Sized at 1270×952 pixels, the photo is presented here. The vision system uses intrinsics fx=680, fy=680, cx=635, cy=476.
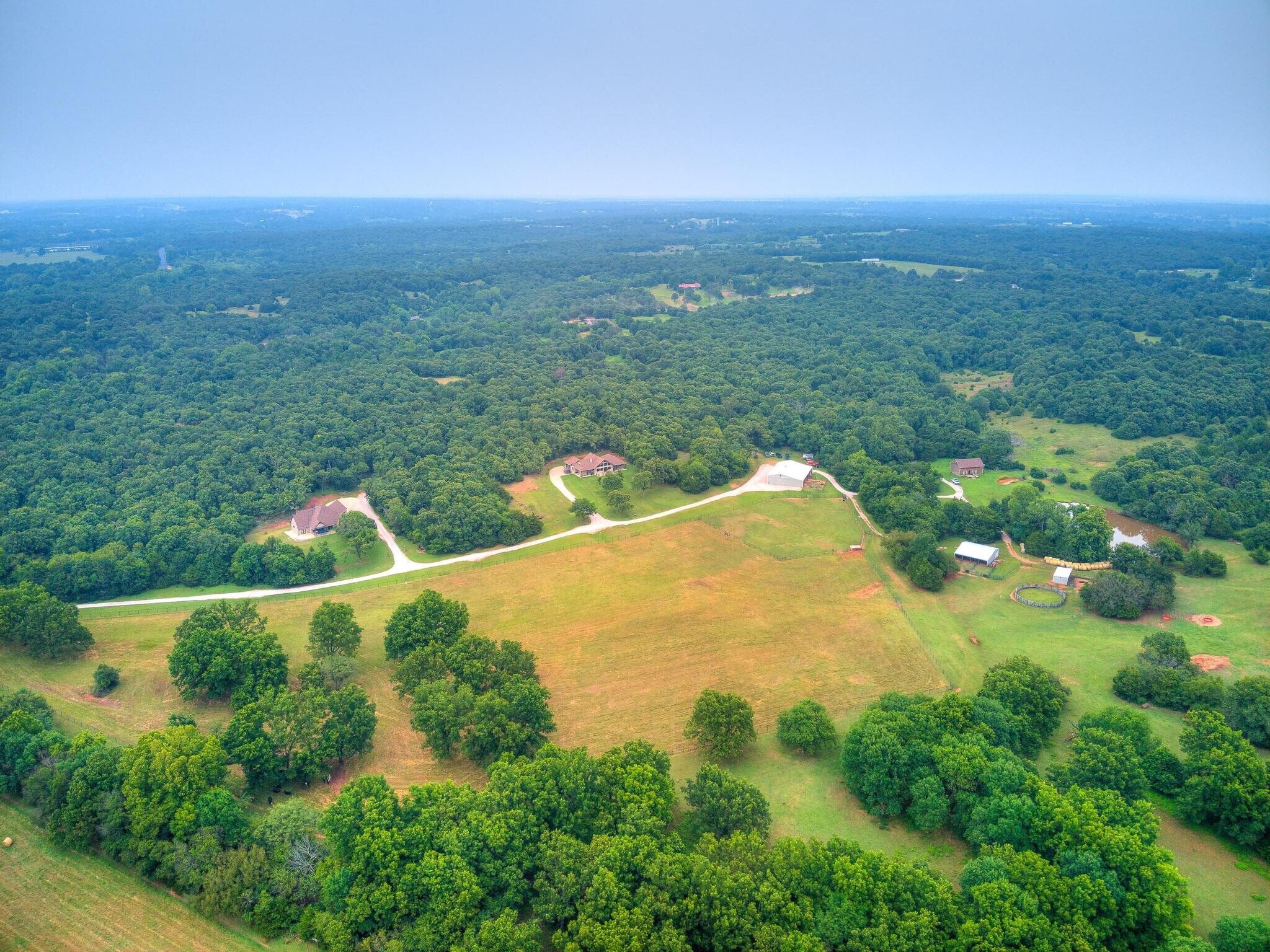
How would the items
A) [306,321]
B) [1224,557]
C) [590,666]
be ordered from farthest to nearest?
[306,321] → [1224,557] → [590,666]

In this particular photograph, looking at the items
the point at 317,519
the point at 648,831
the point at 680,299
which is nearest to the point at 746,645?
the point at 648,831

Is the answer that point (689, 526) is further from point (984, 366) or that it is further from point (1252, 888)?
point (984, 366)

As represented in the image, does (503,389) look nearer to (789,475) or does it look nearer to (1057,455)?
(789,475)

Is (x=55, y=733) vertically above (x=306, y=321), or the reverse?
(x=306, y=321)

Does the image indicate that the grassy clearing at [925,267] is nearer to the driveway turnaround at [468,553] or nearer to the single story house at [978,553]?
the driveway turnaround at [468,553]

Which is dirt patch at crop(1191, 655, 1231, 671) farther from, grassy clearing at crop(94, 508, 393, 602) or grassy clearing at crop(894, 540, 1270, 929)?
grassy clearing at crop(94, 508, 393, 602)

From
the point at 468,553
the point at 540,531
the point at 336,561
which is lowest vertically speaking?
the point at 336,561

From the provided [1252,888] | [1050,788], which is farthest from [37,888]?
[1252,888]
